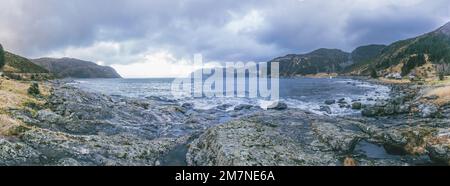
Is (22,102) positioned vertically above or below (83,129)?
above

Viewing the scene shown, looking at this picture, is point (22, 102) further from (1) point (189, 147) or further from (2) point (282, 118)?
(2) point (282, 118)

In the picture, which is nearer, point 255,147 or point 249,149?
point 249,149

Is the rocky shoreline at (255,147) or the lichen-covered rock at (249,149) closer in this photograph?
the lichen-covered rock at (249,149)

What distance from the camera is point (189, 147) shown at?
1894cm

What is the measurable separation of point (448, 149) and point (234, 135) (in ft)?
31.9

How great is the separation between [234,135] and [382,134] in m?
7.81

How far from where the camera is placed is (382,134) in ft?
59.2

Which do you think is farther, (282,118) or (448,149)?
(282,118)

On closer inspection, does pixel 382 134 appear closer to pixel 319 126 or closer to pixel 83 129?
pixel 319 126

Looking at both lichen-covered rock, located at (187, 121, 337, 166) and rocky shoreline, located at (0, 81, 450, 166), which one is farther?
rocky shoreline, located at (0, 81, 450, 166)
